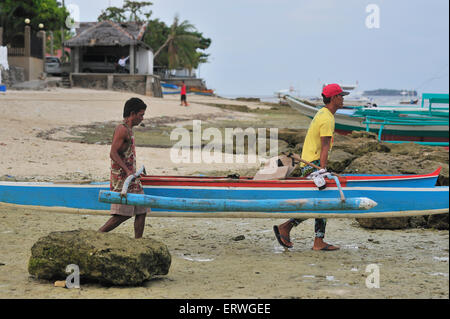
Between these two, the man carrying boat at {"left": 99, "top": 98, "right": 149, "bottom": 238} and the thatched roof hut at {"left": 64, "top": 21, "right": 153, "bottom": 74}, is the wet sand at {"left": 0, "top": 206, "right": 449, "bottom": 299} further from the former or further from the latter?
the thatched roof hut at {"left": 64, "top": 21, "right": 153, "bottom": 74}

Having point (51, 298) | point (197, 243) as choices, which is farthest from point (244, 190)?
point (51, 298)

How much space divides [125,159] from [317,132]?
1.66m

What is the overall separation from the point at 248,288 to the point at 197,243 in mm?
1561

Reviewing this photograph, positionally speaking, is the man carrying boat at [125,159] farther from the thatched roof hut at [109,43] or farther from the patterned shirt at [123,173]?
the thatched roof hut at [109,43]

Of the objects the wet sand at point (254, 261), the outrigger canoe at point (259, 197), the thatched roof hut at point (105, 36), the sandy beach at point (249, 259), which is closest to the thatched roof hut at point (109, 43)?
the thatched roof hut at point (105, 36)

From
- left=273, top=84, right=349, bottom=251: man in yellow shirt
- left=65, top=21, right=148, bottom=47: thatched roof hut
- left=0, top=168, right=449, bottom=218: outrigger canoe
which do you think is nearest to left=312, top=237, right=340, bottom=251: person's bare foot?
left=273, top=84, right=349, bottom=251: man in yellow shirt

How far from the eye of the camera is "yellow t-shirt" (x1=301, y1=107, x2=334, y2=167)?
4.28 m

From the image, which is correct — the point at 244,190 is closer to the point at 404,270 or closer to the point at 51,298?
the point at 404,270

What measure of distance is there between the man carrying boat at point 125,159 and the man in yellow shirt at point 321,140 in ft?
4.77

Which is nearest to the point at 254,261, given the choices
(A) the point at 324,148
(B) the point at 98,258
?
(A) the point at 324,148

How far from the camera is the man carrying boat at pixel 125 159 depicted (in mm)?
4020

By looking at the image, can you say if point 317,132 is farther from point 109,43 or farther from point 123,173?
point 109,43

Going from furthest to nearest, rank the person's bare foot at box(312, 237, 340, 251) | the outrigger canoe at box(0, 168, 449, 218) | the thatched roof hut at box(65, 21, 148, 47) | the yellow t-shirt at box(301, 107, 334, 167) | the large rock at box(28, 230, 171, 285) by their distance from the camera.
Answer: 1. the thatched roof hut at box(65, 21, 148, 47)
2. the person's bare foot at box(312, 237, 340, 251)
3. the yellow t-shirt at box(301, 107, 334, 167)
4. the outrigger canoe at box(0, 168, 449, 218)
5. the large rock at box(28, 230, 171, 285)

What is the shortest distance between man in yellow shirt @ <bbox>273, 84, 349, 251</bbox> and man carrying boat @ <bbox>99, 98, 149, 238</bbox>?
1453mm
